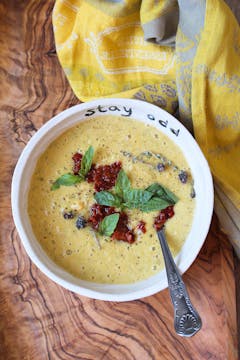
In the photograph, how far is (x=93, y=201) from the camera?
→ 1753mm

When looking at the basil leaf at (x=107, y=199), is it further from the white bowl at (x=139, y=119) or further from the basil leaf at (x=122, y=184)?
the white bowl at (x=139, y=119)

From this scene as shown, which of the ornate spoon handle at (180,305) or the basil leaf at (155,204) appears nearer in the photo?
the ornate spoon handle at (180,305)

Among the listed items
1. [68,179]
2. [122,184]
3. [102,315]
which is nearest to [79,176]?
[68,179]

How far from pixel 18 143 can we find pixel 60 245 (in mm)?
413

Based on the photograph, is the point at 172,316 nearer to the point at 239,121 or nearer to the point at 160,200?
the point at 160,200

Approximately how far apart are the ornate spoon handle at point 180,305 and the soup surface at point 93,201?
9 cm

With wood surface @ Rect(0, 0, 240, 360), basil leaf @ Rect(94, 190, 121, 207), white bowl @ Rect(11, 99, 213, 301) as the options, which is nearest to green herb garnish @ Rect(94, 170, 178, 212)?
basil leaf @ Rect(94, 190, 121, 207)

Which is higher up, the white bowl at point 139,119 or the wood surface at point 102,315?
the white bowl at point 139,119

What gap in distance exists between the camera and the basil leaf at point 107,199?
67.5 inches

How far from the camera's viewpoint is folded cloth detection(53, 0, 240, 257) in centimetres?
167

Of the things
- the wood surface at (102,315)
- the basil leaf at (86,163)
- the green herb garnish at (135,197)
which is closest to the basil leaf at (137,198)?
the green herb garnish at (135,197)

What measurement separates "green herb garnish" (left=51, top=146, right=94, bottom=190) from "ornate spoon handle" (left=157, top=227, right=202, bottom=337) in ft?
1.23

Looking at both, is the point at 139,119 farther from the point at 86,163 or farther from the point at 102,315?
the point at 102,315

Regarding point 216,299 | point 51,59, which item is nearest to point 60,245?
point 216,299
